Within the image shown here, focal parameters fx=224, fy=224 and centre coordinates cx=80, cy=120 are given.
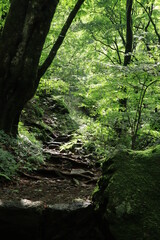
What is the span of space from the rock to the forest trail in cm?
34

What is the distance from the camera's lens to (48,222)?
11.8ft

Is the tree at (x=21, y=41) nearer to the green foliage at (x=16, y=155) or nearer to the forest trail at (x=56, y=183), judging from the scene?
the green foliage at (x=16, y=155)

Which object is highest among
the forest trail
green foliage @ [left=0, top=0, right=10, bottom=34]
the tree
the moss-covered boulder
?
green foliage @ [left=0, top=0, right=10, bottom=34]

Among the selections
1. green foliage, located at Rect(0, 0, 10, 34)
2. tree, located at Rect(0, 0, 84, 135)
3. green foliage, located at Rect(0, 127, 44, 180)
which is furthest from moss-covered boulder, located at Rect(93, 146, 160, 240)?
green foliage, located at Rect(0, 0, 10, 34)

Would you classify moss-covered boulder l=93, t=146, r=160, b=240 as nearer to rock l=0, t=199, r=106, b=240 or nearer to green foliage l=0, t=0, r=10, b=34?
rock l=0, t=199, r=106, b=240

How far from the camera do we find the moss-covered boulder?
3.02m

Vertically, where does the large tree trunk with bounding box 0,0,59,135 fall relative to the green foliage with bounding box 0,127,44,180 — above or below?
above

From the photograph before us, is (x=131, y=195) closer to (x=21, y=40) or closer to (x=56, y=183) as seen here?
(x=56, y=183)

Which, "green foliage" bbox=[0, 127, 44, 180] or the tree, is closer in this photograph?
"green foliage" bbox=[0, 127, 44, 180]

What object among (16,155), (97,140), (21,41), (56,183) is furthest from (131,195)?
(21,41)

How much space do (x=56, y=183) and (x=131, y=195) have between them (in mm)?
2899

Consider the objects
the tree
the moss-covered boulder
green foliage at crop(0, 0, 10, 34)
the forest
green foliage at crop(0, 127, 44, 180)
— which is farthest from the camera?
green foliage at crop(0, 0, 10, 34)

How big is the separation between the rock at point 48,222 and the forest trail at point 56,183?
337 mm

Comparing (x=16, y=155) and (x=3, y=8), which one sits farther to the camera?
(x=3, y=8)
